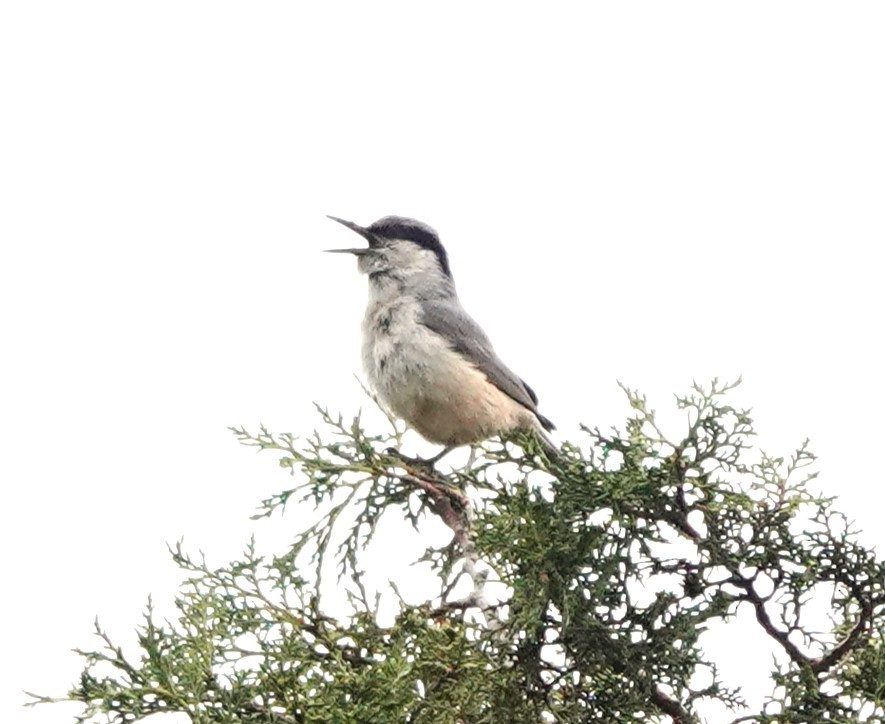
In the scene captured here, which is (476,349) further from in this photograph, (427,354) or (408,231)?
(408,231)

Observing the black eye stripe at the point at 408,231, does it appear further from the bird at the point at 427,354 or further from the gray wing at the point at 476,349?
the gray wing at the point at 476,349

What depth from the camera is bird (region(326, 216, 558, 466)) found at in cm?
740

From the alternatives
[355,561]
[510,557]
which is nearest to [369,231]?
[355,561]

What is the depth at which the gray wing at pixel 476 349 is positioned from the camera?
25.6ft

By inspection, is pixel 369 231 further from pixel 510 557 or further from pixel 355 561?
pixel 510 557

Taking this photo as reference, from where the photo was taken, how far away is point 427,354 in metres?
7.53

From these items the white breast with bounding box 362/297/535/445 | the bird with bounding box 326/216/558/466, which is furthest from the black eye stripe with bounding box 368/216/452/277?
the white breast with bounding box 362/297/535/445

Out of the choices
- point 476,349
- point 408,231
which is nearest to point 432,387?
point 476,349

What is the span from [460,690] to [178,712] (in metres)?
0.77

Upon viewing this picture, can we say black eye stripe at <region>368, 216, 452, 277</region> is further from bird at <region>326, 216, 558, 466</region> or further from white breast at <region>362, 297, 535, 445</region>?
white breast at <region>362, 297, 535, 445</region>

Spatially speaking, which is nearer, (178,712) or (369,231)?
(178,712)

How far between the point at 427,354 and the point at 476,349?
0.47m

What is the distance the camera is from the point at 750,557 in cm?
411

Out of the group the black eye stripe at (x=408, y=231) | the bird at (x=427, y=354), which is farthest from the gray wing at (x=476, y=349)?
the black eye stripe at (x=408, y=231)
